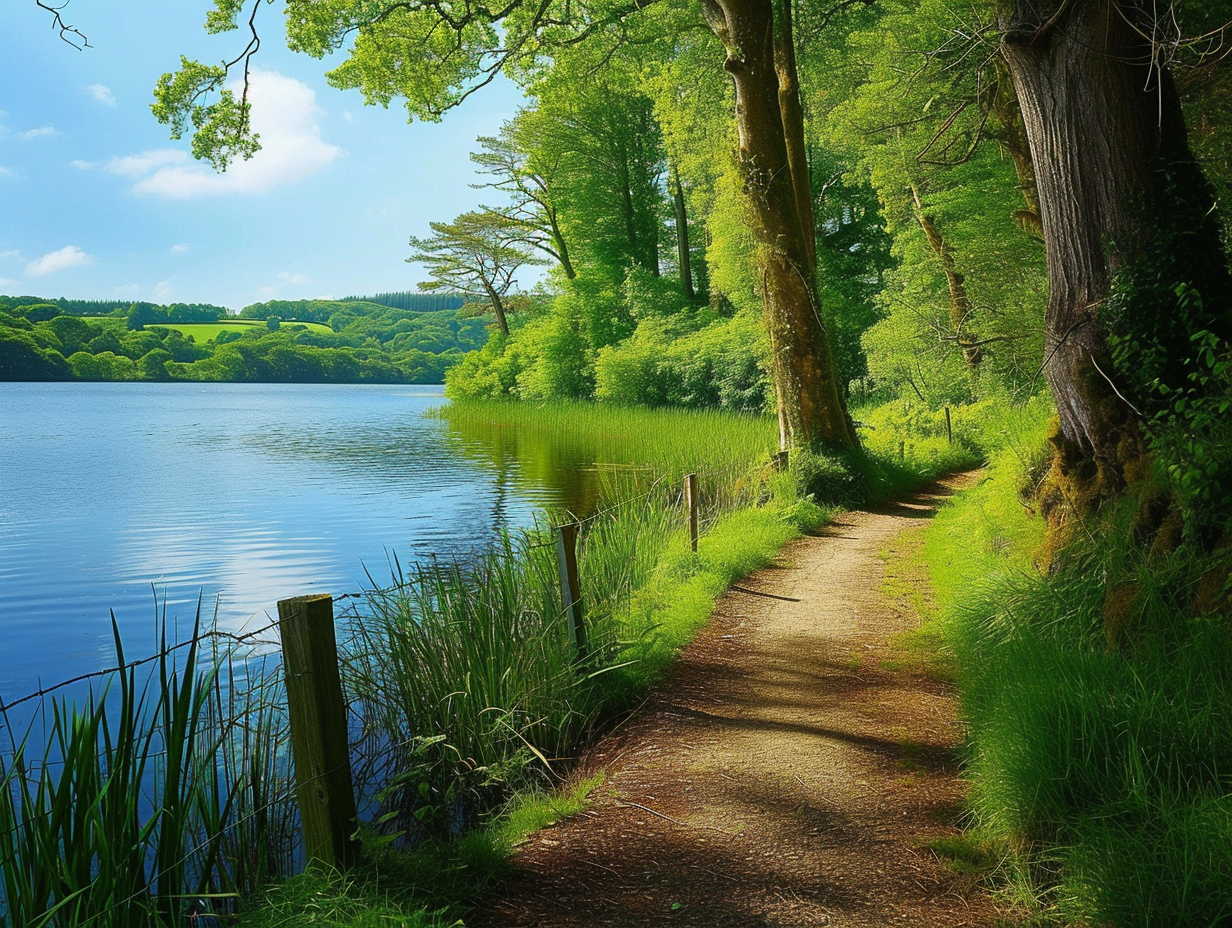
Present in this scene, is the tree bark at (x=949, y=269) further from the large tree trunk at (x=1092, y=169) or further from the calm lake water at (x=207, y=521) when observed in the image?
the large tree trunk at (x=1092, y=169)

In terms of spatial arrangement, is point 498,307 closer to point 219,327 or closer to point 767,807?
point 767,807

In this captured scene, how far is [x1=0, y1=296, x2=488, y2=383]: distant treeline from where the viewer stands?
255ft

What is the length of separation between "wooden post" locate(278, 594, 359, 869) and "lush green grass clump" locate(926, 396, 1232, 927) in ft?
7.26

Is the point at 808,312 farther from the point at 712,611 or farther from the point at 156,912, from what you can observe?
the point at 156,912

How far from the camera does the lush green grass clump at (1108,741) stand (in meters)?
2.60

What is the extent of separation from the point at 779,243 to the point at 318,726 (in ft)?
33.1

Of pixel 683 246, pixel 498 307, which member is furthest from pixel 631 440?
pixel 498 307

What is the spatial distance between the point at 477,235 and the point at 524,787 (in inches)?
1663

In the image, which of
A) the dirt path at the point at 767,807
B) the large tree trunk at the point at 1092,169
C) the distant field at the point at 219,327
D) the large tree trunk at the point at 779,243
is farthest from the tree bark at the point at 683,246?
the distant field at the point at 219,327

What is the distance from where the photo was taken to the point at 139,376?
87.0 metres

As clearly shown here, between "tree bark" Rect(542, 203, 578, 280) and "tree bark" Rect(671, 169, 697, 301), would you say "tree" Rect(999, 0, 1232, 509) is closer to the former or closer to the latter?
"tree bark" Rect(671, 169, 697, 301)

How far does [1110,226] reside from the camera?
5.16 meters

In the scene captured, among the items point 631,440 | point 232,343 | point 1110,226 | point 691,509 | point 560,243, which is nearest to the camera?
point 1110,226

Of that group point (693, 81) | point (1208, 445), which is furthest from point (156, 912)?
point (693, 81)
